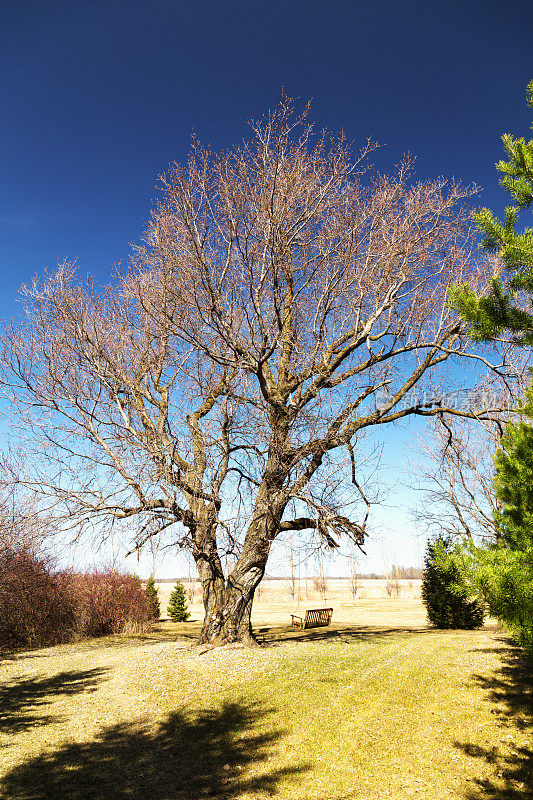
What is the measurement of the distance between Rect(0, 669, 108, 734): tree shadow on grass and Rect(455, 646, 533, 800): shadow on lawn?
6.54m

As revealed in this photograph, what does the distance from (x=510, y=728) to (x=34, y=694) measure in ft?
28.2

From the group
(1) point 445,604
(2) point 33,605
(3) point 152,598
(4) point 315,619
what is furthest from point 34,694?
(3) point 152,598

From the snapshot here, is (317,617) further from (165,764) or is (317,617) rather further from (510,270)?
(510,270)

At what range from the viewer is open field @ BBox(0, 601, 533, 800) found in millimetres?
5289

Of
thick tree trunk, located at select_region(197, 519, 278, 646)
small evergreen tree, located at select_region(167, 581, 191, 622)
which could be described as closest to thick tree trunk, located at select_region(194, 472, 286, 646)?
thick tree trunk, located at select_region(197, 519, 278, 646)

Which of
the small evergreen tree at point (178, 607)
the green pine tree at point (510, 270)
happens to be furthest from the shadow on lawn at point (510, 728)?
the small evergreen tree at point (178, 607)

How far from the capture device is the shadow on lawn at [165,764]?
5.41 metres

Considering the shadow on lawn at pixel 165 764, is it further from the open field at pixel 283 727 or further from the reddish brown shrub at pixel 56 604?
the reddish brown shrub at pixel 56 604

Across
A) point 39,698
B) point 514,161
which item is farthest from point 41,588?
point 514,161

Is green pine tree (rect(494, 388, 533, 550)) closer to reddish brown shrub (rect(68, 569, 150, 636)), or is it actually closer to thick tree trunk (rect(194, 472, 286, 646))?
thick tree trunk (rect(194, 472, 286, 646))

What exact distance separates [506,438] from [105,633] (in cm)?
1789

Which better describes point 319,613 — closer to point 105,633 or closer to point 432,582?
point 432,582

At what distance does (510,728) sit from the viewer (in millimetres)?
5797

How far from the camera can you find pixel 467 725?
601 centimetres
